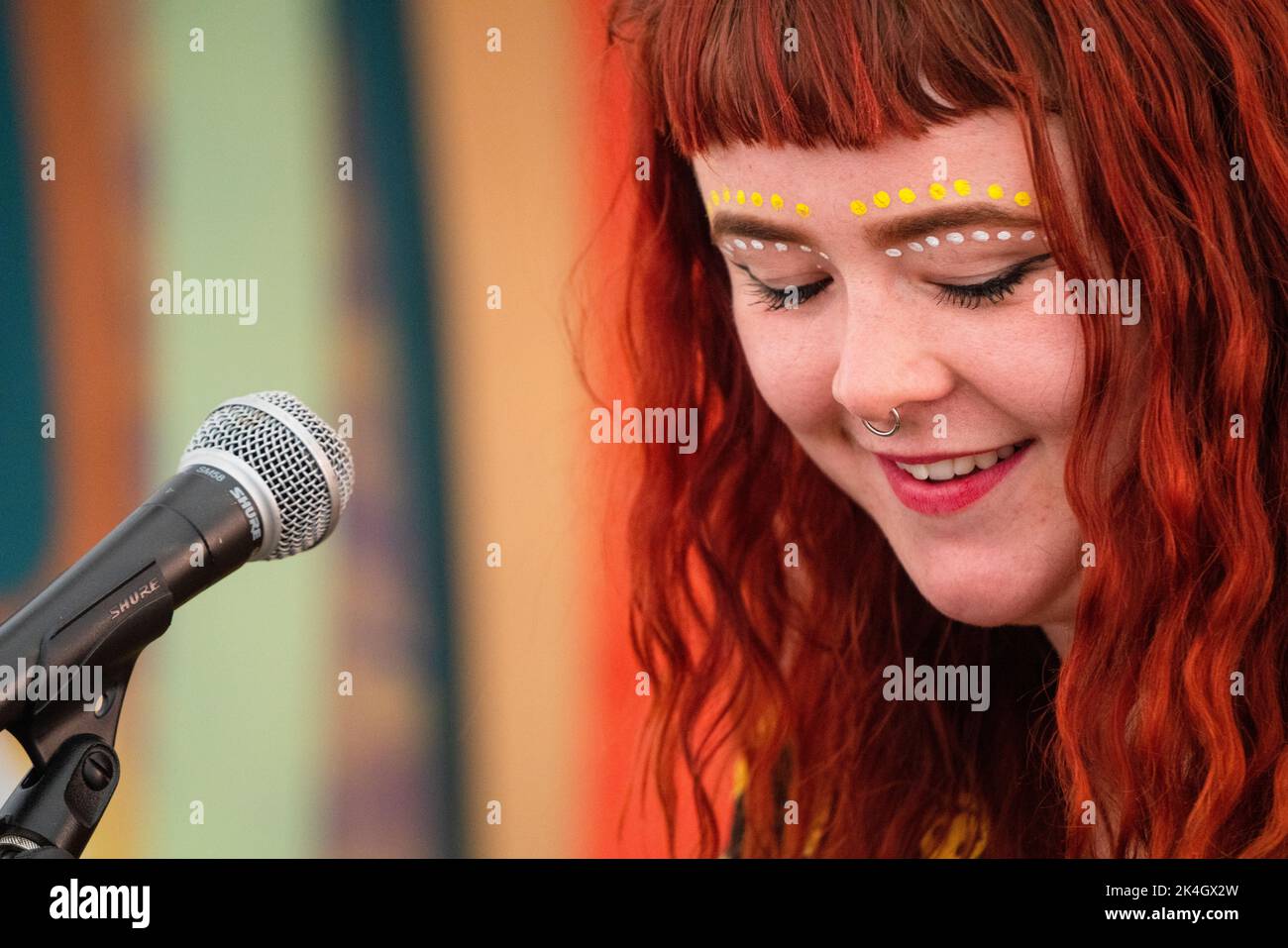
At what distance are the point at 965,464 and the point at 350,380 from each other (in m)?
0.72

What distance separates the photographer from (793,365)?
1225 mm

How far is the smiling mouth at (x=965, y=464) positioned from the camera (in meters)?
1.20

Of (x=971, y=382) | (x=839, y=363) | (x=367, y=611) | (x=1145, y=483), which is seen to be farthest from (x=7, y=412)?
(x=1145, y=483)

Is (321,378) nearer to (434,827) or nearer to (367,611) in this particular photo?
(367,611)

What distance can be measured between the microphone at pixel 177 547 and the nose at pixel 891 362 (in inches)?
16.7

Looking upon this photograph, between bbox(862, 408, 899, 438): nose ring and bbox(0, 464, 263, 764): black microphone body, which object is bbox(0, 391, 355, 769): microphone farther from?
bbox(862, 408, 899, 438): nose ring

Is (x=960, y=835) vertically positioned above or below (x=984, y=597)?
below

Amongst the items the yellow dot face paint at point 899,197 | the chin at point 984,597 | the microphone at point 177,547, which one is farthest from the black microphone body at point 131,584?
the chin at point 984,597
